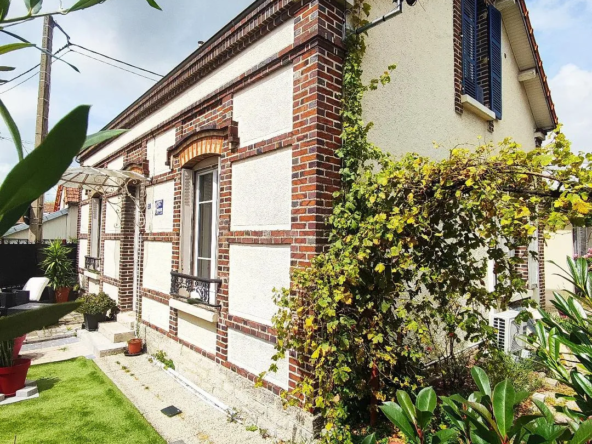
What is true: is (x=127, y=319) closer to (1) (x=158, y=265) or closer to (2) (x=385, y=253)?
(1) (x=158, y=265)

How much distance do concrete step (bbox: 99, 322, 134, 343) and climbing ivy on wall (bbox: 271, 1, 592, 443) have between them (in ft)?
15.1

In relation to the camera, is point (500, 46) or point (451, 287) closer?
point (451, 287)

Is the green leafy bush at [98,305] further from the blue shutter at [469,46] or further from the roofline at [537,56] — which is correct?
the roofline at [537,56]

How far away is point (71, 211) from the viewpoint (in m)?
18.2

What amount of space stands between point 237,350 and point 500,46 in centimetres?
735

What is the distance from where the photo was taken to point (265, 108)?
4383 millimetres

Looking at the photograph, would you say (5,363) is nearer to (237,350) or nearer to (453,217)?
(237,350)

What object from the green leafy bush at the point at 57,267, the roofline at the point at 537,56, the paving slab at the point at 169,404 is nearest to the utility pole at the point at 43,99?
the green leafy bush at the point at 57,267

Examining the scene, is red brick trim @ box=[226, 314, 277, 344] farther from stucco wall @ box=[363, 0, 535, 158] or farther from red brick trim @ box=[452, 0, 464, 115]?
red brick trim @ box=[452, 0, 464, 115]

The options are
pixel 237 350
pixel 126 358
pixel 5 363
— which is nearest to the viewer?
pixel 237 350

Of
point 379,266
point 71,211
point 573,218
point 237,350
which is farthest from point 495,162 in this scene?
point 71,211

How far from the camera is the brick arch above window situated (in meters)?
5.10

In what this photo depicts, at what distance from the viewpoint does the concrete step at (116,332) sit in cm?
698

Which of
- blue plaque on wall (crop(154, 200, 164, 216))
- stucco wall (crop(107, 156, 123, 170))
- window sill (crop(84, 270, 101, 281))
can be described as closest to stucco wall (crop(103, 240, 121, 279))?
window sill (crop(84, 270, 101, 281))
